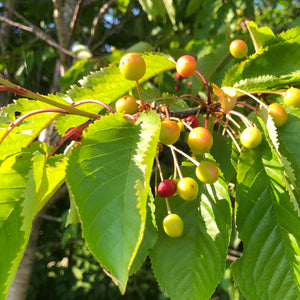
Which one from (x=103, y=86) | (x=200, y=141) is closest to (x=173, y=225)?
(x=200, y=141)

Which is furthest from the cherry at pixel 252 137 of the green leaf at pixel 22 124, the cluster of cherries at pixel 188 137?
the green leaf at pixel 22 124

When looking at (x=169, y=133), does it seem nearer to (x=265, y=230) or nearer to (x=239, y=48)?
(x=265, y=230)

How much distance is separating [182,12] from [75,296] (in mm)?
3358

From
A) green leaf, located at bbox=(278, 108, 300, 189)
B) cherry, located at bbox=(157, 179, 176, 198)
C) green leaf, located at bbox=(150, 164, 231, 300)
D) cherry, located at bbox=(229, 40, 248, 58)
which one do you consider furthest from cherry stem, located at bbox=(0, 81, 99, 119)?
cherry, located at bbox=(229, 40, 248, 58)

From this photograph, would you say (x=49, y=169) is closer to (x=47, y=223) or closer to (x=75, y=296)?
(x=47, y=223)

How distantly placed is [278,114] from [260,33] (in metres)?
0.29

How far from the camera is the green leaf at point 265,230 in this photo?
2.48ft

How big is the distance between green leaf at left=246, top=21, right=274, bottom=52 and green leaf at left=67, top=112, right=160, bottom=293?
460 millimetres

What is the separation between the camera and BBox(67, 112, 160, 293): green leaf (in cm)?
54

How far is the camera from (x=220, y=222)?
0.83m

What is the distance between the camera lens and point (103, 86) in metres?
0.95

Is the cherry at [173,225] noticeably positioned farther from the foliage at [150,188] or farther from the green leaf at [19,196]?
the green leaf at [19,196]

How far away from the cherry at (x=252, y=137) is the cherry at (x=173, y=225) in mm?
240

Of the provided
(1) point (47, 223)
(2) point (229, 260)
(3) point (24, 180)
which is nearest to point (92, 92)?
(3) point (24, 180)
